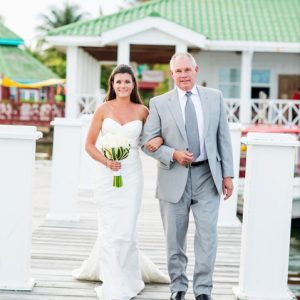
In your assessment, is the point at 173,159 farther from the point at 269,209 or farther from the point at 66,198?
the point at 66,198

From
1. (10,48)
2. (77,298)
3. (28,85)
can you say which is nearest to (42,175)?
(77,298)

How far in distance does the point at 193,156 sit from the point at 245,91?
625 inches

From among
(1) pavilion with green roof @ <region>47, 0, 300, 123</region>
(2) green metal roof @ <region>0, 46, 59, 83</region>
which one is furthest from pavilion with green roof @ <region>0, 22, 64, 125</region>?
(1) pavilion with green roof @ <region>47, 0, 300, 123</region>

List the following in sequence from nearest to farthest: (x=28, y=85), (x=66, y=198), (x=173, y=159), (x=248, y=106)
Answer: (x=173, y=159) < (x=66, y=198) < (x=248, y=106) < (x=28, y=85)

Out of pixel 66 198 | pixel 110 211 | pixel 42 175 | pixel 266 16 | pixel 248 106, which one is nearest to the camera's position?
pixel 110 211

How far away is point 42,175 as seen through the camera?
1535cm

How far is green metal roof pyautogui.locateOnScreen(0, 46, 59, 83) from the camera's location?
31.1 m

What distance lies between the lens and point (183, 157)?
188 inches

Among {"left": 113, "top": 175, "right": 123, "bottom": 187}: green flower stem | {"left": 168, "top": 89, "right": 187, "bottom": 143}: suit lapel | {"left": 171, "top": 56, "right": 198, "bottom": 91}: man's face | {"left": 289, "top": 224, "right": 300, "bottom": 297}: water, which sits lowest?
{"left": 289, "top": 224, "right": 300, "bottom": 297}: water

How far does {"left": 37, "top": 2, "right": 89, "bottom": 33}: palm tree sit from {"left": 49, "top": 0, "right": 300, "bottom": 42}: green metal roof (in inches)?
1654

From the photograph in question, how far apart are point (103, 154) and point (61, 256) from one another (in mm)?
1936

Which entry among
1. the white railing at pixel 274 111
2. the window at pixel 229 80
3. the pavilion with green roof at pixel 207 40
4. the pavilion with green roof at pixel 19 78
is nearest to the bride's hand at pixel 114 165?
the pavilion with green roof at pixel 207 40

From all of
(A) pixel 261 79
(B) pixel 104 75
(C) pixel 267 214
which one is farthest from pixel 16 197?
(B) pixel 104 75

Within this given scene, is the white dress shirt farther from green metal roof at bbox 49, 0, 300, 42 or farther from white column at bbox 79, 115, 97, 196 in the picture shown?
green metal roof at bbox 49, 0, 300, 42
